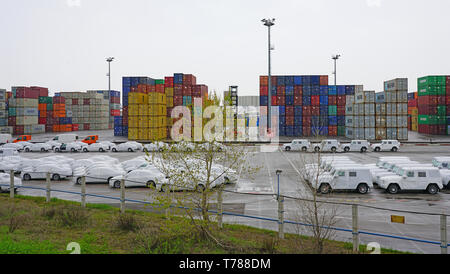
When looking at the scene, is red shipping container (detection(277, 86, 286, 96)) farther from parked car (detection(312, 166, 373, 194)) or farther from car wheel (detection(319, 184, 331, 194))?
car wheel (detection(319, 184, 331, 194))

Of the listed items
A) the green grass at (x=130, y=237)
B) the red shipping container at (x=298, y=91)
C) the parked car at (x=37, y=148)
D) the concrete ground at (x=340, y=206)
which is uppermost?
the red shipping container at (x=298, y=91)

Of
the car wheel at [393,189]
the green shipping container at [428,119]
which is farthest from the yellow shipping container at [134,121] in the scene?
the green shipping container at [428,119]

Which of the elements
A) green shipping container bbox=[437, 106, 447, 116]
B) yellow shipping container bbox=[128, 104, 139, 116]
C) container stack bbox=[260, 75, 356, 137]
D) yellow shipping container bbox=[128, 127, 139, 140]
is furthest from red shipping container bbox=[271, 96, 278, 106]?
green shipping container bbox=[437, 106, 447, 116]

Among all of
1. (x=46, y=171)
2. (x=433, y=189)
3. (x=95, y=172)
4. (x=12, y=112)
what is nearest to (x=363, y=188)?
(x=433, y=189)

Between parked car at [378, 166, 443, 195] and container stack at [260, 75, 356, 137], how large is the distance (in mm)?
50209

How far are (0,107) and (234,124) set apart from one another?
92528 millimetres

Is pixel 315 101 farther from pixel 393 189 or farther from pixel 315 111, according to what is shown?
pixel 393 189

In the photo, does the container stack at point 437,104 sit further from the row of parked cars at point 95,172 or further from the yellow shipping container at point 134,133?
the row of parked cars at point 95,172

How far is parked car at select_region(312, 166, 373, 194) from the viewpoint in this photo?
2298 centimetres

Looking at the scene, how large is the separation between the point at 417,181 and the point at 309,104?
5178 cm

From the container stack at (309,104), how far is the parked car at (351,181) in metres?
50.7

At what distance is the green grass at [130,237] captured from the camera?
11.0m

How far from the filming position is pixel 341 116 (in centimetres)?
7369
